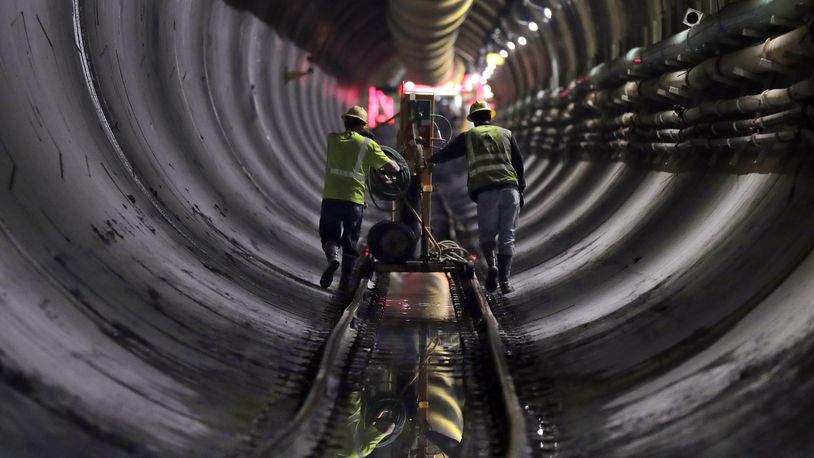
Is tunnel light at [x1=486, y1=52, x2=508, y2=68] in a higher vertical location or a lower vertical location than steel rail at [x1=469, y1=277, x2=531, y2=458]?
higher

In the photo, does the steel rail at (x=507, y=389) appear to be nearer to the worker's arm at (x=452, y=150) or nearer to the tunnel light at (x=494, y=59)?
the worker's arm at (x=452, y=150)

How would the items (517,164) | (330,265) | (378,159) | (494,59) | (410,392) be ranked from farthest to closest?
1. (494,59)
2. (517,164)
3. (378,159)
4. (330,265)
5. (410,392)

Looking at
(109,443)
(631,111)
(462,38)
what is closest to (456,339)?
(109,443)

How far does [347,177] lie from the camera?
868 cm

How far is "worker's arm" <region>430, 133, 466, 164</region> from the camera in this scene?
893 centimetres

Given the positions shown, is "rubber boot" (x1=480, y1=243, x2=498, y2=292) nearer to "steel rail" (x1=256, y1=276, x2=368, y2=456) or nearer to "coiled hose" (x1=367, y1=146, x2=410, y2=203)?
"coiled hose" (x1=367, y1=146, x2=410, y2=203)

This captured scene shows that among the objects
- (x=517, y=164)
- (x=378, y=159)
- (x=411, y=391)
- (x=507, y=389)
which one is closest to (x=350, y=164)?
(x=378, y=159)

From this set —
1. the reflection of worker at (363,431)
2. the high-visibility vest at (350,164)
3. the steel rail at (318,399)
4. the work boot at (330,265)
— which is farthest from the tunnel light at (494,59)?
the reflection of worker at (363,431)

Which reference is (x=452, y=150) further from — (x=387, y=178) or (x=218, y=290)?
(x=218, y=290)

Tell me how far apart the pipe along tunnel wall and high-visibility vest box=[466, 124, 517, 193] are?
1.09m

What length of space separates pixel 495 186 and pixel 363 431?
12.6 feet

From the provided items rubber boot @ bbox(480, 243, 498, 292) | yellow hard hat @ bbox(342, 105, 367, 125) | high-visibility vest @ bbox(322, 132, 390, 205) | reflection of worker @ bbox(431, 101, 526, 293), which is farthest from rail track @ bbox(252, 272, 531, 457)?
yellow hard hat @ bbox(342, 105, 367, 125)

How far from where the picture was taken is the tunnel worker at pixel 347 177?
28.3 ft

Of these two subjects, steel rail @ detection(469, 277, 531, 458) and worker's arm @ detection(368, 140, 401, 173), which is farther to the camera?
worker's arm @ detection(368, 140, 401, 173)
